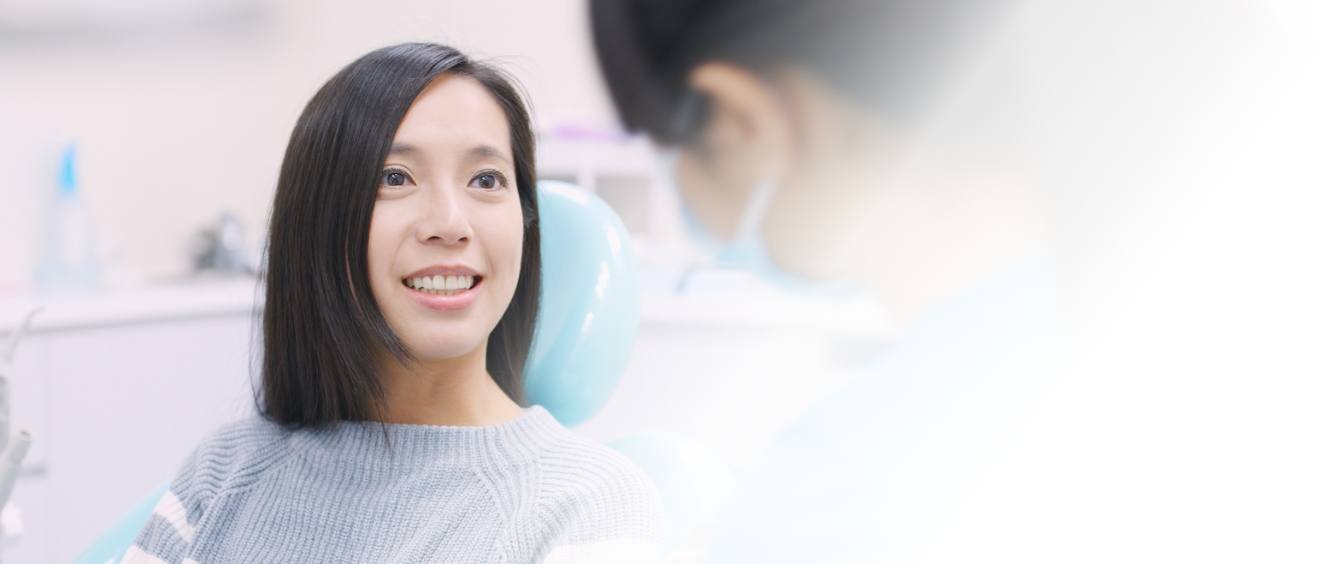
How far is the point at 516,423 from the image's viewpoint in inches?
35.4

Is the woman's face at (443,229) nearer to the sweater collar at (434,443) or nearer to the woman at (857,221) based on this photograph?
the sweater collar at (434,443)

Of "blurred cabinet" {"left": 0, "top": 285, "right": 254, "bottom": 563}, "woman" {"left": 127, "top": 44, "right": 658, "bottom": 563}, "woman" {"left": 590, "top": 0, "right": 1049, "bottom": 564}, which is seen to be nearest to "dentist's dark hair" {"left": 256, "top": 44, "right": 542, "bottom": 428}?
"woman" {"left": 127, "top": 44, "right": 658, "bottom": 563}

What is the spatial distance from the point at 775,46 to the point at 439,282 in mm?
478

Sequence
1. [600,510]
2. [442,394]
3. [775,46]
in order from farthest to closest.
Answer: [442,394] → [600,510] → [775,46]

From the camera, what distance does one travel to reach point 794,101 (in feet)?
1.44

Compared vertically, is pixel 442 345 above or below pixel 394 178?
below

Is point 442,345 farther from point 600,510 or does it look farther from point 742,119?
point 742,119

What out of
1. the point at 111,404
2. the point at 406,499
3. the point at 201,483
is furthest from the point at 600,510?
the point at 111,404

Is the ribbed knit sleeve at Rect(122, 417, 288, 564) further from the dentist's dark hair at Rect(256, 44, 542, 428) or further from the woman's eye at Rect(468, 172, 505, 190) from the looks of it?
the woman's eye at Rect(468, 172, 505, 190)

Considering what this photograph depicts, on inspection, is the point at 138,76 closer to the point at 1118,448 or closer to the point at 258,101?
the point at 258,101

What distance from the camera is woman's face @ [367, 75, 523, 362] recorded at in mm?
840

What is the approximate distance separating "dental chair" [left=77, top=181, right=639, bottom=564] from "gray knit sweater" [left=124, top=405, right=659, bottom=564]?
0.08m

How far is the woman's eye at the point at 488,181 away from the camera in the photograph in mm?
869

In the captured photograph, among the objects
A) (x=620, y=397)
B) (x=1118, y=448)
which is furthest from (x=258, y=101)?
(x=1118, y=448)
